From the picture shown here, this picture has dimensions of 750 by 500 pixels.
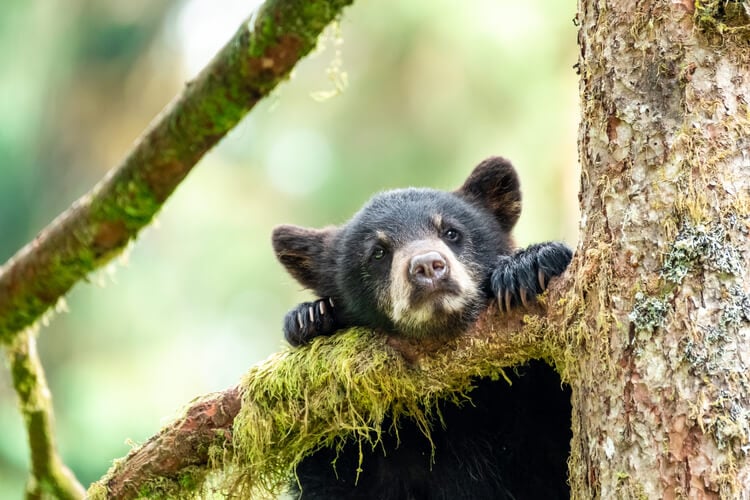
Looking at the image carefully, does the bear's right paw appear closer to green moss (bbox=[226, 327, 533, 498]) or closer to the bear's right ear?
green moss (bbox=[226, 327, 533, 498])

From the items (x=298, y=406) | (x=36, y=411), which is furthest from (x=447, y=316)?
(x=36, y=411)

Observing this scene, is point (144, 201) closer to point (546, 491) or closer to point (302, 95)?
point (546, 491)

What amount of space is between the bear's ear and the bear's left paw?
182 cm

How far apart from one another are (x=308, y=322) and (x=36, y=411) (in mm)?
1825

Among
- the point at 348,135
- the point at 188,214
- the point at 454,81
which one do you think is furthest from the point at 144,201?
the point at 188,214

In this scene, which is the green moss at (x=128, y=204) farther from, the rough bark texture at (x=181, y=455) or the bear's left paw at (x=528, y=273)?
the bear's left paw at (x=528, y=273)

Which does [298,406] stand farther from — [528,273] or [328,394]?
[528,273]

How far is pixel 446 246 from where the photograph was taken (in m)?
5.47

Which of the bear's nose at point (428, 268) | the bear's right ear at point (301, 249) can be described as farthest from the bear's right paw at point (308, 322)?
the bear's right ear at point (301, 249)

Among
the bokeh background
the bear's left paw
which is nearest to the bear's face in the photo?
the bear's left paw

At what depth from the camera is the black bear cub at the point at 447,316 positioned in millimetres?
4668

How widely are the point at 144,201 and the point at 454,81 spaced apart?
1167cm

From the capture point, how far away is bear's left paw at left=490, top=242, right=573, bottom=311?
4.13 metres

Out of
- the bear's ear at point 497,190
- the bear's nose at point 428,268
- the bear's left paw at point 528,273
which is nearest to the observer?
the bear's left paw at point 528,273
